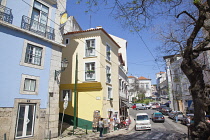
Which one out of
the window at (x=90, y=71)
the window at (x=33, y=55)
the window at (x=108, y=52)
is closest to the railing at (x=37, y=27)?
the window at (x=33, y=55)

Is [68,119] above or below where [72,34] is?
below

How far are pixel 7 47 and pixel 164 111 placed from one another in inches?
1291

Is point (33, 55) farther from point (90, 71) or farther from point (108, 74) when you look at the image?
point (108, 74)

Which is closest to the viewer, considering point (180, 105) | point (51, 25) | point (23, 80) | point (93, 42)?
point (23, 80)

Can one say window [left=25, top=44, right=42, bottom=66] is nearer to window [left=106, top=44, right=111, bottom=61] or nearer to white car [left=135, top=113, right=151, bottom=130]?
window [left=106, top=44, right=111, bottom=61]

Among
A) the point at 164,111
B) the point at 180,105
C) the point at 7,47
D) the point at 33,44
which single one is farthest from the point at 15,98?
the point at 180,105

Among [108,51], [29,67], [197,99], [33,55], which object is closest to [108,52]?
[108,51]

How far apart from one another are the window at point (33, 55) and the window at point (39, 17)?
4.65 feet

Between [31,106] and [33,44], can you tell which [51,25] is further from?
[31,106]

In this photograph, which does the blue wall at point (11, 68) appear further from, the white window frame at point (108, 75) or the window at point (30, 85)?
the white window frame at point (108, 75)

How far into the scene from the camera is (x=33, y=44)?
12.0m

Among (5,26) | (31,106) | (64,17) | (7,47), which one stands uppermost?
(64,17)

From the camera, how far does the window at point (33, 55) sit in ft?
38.3

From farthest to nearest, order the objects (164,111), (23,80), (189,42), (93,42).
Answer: (164,111)
(93,42)
(23,80)
(189,42)
